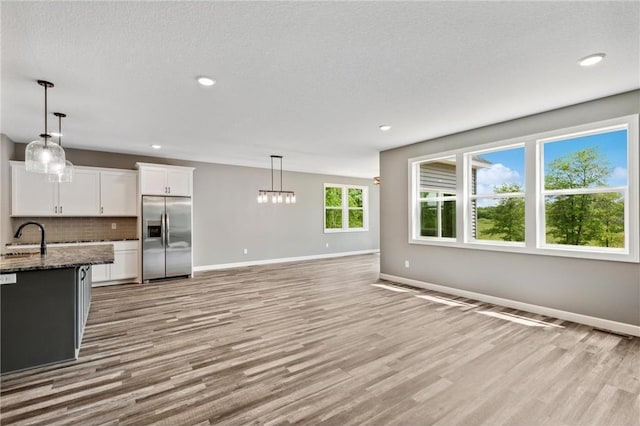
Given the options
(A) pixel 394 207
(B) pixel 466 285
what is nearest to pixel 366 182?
(A) pixel 394 207

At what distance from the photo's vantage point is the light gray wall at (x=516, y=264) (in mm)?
3404

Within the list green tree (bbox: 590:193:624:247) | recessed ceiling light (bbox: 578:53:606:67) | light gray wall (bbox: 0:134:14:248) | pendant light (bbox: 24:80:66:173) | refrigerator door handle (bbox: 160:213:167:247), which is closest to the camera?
recessed ceiling light (bbox: 578:53:606:67)

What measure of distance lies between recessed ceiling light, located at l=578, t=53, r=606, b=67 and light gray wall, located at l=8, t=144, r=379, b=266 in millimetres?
6964

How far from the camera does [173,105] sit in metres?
3.68

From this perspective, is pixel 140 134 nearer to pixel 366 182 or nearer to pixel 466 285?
pixel 466 285

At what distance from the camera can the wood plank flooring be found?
2.06 m

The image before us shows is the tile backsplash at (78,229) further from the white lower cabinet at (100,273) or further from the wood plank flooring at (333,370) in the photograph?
the wood plank flooring at (333,370)

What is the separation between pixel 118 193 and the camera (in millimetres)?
6086

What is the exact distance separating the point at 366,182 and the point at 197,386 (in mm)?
9164

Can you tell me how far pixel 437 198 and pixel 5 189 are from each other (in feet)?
24.5

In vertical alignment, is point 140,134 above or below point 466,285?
above

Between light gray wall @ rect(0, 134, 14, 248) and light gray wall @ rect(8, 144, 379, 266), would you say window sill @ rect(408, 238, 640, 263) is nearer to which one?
light gray wall @ rect(8, 144, 379, 266)

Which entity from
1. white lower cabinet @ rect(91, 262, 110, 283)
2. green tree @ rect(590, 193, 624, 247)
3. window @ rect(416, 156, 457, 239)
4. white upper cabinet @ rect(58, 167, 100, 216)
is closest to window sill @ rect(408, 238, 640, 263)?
green tree @ rect(590, 193, 624, 247)

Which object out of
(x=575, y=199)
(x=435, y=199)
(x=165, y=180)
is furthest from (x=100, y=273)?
(x=575, y=199)
